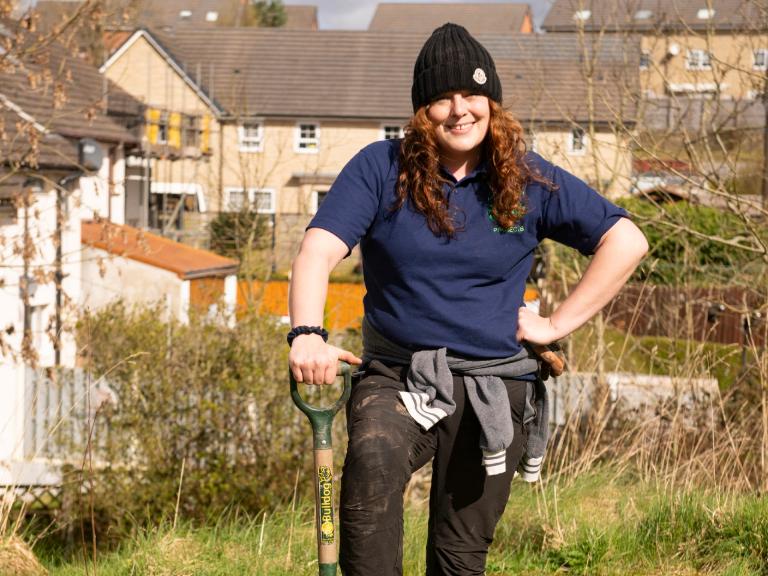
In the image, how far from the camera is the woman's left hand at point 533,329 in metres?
2.76

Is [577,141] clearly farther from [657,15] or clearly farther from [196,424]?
[196,424]

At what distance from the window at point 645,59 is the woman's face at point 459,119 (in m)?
5.29

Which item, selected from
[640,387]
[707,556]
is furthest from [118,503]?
[707,556]

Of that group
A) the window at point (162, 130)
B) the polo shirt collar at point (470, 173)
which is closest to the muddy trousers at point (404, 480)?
the polo shirt collar at point (470, 173)

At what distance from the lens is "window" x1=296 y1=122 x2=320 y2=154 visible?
35.4 metres

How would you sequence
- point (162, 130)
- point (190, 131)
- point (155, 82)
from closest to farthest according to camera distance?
point (162, 130) → point (190, 131) → point (155, 82)

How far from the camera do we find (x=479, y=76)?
8.79 ft

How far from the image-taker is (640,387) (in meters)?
6.90

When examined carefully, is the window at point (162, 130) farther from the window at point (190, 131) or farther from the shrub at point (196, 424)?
the shrub at point (196, 424)

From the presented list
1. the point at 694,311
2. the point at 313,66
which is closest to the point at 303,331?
the point at 694,311

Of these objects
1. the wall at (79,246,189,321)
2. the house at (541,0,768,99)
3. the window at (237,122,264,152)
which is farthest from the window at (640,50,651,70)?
the wall at (79,246,189,321)

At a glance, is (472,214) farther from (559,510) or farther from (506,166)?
(559,510)

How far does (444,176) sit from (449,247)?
9.7 inches

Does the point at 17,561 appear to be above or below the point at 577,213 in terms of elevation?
below
